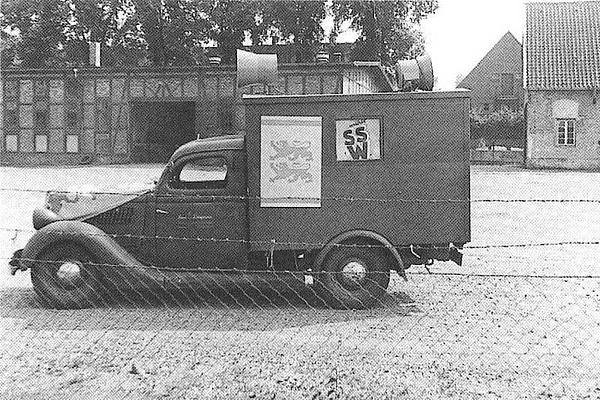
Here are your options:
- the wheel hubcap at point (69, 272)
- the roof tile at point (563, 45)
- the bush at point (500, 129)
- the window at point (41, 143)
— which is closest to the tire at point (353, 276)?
the wheel hubcap at point (69, 272)

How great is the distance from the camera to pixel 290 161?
283 inches

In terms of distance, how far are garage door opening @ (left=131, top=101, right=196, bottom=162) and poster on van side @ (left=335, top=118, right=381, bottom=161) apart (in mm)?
27331

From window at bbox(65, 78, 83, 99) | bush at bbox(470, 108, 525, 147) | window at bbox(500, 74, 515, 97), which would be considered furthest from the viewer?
window at bbox(500, 74, 515, 97)

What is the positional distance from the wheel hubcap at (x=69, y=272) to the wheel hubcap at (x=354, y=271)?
265cm

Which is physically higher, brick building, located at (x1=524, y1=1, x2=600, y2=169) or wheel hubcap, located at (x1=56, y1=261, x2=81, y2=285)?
brick building, located at (x1=524, y1=1, x2=600, y2=169)

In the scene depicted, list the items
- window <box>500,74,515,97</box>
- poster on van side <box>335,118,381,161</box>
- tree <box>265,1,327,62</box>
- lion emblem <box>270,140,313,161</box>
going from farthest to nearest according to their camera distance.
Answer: window <box>500,74,515,97</box>, tree <box>265,1,327,62</box>, poster on van side <box>335,118,381,161</box>, lion emblem <box>270,140,313,161</box>

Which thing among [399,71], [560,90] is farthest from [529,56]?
[399,71]

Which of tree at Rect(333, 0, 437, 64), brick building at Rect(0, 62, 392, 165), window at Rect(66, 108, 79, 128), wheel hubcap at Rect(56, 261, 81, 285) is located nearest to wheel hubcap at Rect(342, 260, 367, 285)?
wheel hubcap at Rect(56, 261, 81, 285)

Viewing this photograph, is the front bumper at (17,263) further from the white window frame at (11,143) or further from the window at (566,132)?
the window at (566,132)

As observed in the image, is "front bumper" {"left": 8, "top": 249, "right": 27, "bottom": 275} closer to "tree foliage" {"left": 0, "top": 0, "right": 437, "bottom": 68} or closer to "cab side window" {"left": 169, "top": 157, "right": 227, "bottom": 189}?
"cab side window" {"left": 169, "top": 157, "right": 227, "bottom": 189}

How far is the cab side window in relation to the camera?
7602 mm

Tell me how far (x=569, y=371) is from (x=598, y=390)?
0.41 meters

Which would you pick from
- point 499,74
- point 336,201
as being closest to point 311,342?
point 336,201

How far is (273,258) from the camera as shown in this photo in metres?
7.70
